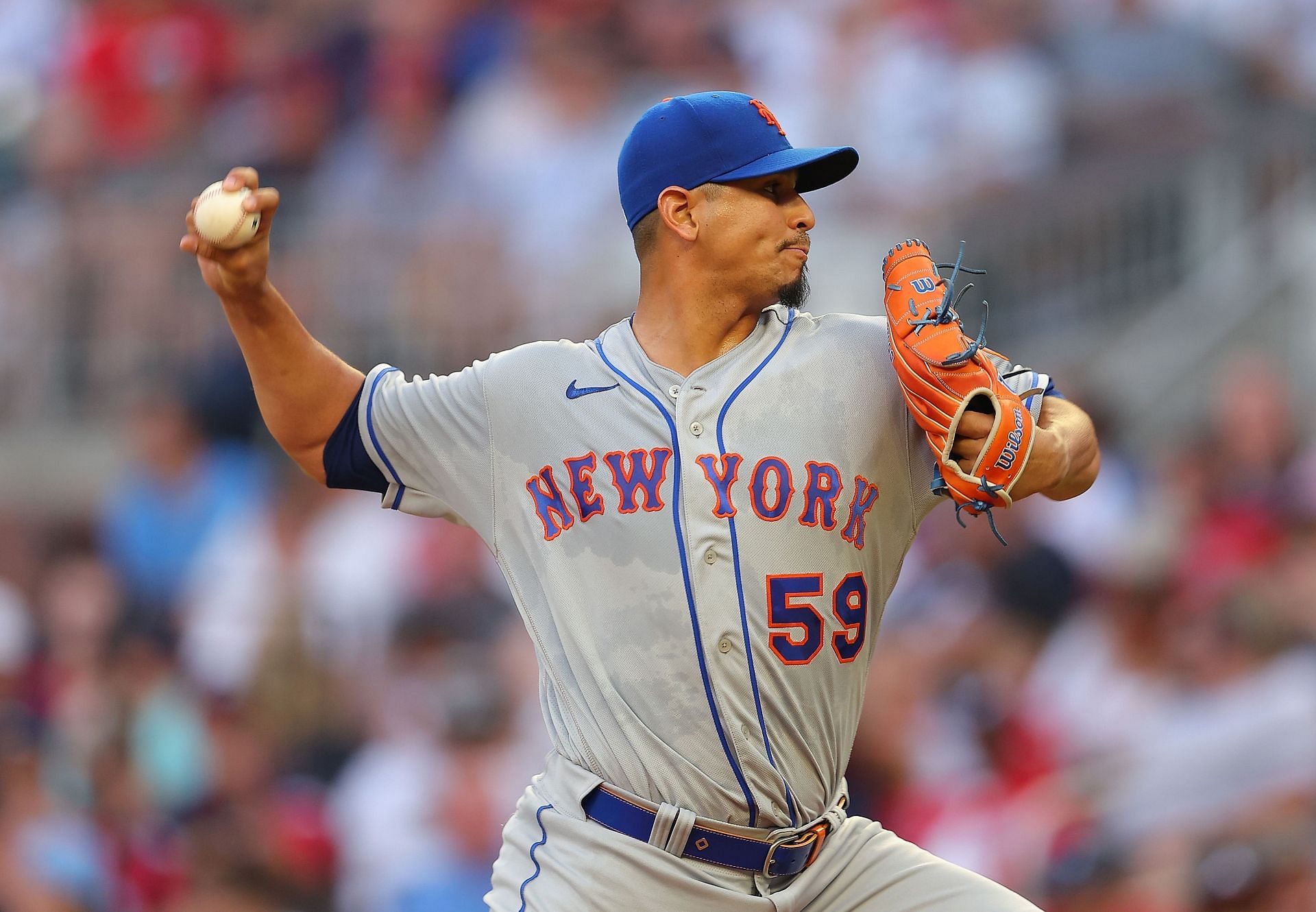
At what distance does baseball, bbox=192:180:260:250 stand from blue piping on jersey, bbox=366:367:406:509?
1.24 feet

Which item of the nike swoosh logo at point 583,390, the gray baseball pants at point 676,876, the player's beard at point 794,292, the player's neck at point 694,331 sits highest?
the player's beard at point 794,292

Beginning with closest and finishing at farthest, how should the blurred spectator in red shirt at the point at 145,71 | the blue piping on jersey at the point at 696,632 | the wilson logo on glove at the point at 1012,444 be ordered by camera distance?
the wilson logo on glove at the point at 1012,444 → the blue piping on jersey at the point at 696,632 → the blurred spectator in red shirt at the point at 145,71

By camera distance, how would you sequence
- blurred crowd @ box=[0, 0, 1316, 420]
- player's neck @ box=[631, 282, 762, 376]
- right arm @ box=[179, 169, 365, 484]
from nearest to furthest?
right arm @ box=[179, 169, 365, 484] < player's neck @ box=[631, 282, 762, 376] < blurred crowd @ box=[0, 0, 1316, 420]

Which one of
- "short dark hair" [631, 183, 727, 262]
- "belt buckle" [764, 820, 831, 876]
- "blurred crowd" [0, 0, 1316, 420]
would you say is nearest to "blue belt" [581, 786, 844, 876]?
"belt buckle" [764, 820, 831, 876]

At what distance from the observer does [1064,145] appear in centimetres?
809

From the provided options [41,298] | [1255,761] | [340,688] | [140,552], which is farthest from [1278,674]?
[41,298]

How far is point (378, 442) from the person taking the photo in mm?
3197

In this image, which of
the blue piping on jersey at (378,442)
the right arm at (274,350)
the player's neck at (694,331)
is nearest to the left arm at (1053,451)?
the player's neck at (694,331)

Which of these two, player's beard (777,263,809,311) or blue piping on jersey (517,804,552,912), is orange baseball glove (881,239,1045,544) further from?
blue piping on jersey (517,804,552,912)

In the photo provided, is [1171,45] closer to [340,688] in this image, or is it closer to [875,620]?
[340,688]

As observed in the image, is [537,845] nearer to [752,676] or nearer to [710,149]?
[752,676]

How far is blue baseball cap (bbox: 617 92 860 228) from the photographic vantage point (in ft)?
10.1

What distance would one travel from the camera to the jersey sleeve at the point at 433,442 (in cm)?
315

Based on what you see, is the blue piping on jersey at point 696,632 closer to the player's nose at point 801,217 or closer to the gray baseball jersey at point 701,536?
the gray baseball jersey at point 701,536
